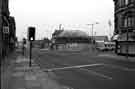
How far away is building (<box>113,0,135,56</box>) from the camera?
107 ft

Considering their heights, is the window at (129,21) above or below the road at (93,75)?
above

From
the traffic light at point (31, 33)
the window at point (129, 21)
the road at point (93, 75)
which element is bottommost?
the road at point (93, 75)

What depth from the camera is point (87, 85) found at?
9.05m

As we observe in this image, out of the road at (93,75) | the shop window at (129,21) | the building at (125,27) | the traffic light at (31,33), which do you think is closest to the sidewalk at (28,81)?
the road at (93,75)

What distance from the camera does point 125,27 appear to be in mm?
34312

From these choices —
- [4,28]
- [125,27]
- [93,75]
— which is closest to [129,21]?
[125,27]

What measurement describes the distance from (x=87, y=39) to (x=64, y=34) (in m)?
12.5

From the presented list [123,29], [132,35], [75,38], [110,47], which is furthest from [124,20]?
[75,38]

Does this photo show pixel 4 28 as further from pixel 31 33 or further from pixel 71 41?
pixel 71 41

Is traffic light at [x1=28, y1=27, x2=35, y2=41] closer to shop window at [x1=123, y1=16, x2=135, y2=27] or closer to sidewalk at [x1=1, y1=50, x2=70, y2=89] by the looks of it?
sidewalk at [x1=1, y1=50, x2=70, y2=89]

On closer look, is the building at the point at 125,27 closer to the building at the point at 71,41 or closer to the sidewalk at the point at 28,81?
the sidewalk at the point at 28,81

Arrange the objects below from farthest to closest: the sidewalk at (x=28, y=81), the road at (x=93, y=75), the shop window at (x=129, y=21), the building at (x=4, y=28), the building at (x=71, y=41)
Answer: the building at (x=71, y=41) < the shop window at (x=129, y=21) < the road at (x=93, y=75) < the sidewalk at (x=28, y=81) < the building at (x=4, y=28)

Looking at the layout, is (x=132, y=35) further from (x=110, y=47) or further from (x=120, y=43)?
(x=110, y=47)

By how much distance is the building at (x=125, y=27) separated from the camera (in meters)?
32.5
